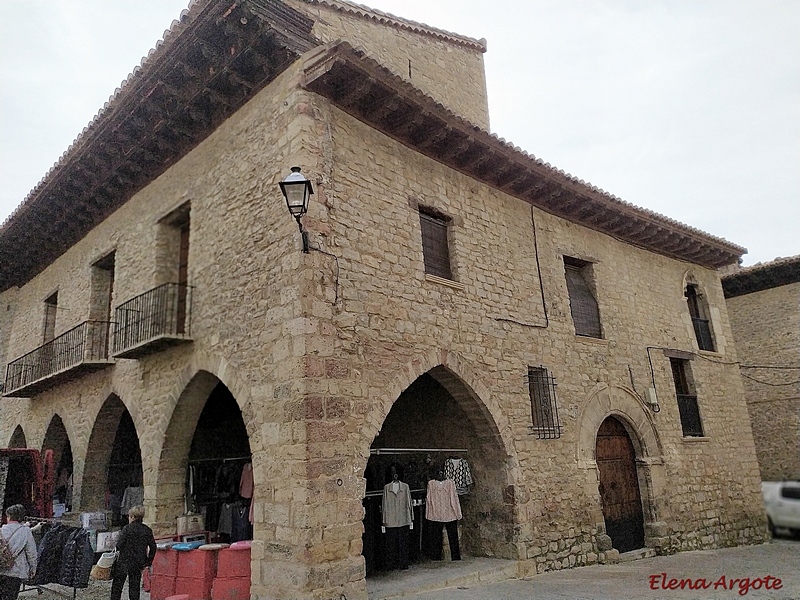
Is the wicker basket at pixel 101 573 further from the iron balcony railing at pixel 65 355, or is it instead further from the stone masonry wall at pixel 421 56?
the stone masonry wall at pixel 421 56

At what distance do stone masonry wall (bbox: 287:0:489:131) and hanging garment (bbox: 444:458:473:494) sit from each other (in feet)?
17.9

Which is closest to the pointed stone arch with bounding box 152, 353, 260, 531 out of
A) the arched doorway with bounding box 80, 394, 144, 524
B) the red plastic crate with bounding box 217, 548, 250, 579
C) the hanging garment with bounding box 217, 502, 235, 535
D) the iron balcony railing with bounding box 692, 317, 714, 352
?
the hanging garment with bounding box 217, 502, 235, 535

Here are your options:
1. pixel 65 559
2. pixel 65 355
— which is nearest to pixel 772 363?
pixel 65 559

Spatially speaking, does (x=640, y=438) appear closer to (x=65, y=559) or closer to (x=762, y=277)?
(x=762, y=277)

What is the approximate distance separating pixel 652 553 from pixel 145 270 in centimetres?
981

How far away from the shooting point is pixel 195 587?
6711 mm

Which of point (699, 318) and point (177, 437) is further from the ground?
point (699, 318)

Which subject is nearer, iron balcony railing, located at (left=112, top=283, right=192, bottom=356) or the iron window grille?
iron balcony railing, located at (left=112, top=283, right=192, bottom=356)

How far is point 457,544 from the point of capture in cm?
855

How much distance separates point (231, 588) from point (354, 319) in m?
3.25

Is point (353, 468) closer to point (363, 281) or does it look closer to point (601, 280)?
point (363, 281)

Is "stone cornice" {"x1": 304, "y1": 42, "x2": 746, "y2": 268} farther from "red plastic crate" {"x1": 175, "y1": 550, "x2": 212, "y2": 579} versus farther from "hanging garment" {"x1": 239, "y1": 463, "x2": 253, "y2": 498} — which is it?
"red plastic crate" {"x1": 175, "y1": 550, "x2": 212, "y2": 579}

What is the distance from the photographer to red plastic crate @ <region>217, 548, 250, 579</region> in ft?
21.4

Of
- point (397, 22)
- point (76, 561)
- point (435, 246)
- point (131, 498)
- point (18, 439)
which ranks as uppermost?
point (397, 22)
